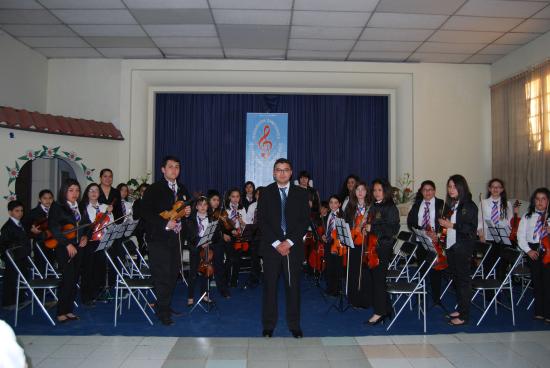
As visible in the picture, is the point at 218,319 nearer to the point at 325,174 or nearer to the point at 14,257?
the point at 14,257

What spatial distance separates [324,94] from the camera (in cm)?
944

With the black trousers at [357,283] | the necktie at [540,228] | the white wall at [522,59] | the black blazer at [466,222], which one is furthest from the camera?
the white wall at [522,59]

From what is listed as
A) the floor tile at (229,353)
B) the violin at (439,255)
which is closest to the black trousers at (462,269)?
the violin at (439,255)

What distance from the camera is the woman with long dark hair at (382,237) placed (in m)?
4.66

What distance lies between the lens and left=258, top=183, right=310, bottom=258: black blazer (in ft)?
13.8

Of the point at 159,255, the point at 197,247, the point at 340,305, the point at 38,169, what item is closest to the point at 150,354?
the point at 159,255

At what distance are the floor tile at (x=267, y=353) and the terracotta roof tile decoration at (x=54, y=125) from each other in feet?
16.9

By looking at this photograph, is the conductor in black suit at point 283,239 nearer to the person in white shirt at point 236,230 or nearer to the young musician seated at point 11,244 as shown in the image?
the person in white shirt at point 236,230


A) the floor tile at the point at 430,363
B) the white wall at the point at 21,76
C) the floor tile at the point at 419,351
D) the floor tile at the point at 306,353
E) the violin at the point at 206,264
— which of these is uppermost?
the white wall at the point at 21,76

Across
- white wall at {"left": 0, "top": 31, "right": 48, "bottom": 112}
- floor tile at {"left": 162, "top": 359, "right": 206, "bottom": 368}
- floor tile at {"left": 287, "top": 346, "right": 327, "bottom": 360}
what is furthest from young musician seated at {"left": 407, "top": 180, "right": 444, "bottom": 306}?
white wall at {"left": 0, "top": 31, "right": 48, "bottom": 112}

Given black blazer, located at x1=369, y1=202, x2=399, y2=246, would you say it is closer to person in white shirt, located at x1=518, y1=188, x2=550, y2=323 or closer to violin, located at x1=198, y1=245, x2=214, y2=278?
person in white shirt, located at x1=518, y1=188, x2=550, y2=323

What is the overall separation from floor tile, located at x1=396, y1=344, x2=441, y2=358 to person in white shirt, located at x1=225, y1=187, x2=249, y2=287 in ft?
10.3

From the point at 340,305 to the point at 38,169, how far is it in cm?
885

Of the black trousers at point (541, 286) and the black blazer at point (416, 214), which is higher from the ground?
the black blazer at point (416, 214)
